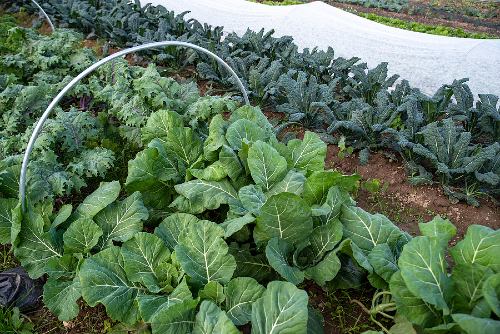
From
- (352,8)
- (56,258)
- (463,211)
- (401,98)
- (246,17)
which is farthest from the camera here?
(352,8)

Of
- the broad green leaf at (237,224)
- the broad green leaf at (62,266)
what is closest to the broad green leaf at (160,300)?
the broad green leaf at (237,224)

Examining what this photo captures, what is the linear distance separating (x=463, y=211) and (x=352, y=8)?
7255 mm

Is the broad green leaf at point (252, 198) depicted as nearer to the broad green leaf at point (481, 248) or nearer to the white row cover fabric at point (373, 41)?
the broad green leaf at point (481, 248)

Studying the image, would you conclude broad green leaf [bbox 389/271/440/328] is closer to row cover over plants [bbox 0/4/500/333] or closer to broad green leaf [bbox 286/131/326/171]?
row cover over plants [bbox 0/4/500/333]

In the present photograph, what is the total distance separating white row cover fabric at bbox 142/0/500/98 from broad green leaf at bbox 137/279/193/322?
4.16m

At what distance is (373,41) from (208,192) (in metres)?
4.57

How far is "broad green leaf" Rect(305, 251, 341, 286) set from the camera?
2.51 meters

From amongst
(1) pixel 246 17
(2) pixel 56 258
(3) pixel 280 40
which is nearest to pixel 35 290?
(2) pixel 56 258

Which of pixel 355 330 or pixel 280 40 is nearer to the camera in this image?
pixel 355 330

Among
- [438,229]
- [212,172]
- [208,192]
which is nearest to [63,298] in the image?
[208,192]

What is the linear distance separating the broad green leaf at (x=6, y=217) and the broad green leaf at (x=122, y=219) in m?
0.58

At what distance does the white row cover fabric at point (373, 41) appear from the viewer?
5.71m

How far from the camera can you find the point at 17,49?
16.6ft

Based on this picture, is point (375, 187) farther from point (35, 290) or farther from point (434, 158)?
point (35, 290)
